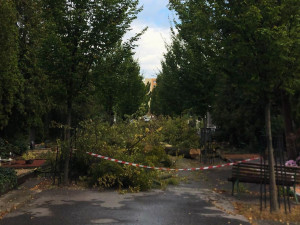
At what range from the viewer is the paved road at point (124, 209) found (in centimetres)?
554

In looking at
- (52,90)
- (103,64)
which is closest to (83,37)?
(103,64)

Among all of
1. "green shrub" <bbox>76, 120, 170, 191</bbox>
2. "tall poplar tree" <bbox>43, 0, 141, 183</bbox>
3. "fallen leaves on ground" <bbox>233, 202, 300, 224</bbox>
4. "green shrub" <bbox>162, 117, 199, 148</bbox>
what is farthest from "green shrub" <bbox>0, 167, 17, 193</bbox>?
"green shrub" <bbox>162, 117, 199, 148</bbox>

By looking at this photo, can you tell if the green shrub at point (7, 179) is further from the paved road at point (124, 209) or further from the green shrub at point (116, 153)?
the green shrub at point (116, 153)

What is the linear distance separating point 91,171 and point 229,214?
4.32m

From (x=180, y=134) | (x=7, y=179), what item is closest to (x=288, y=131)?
(x=180, y=134)

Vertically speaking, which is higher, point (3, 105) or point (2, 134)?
point (3, 105)

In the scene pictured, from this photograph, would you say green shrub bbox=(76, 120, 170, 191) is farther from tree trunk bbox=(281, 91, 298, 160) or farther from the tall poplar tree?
tree trunk bbox=(281, 91, 298, 160)

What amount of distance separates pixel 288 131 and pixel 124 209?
7.60 metres

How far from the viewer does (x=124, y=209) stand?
6.30 meters

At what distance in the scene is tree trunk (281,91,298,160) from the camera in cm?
1122

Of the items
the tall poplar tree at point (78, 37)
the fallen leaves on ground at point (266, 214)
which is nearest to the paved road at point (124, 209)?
the fallen leaves on ground at point (266, 214)

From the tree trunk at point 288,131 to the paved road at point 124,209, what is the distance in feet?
15.9

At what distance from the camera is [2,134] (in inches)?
669

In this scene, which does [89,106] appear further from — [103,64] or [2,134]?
[103,64]
